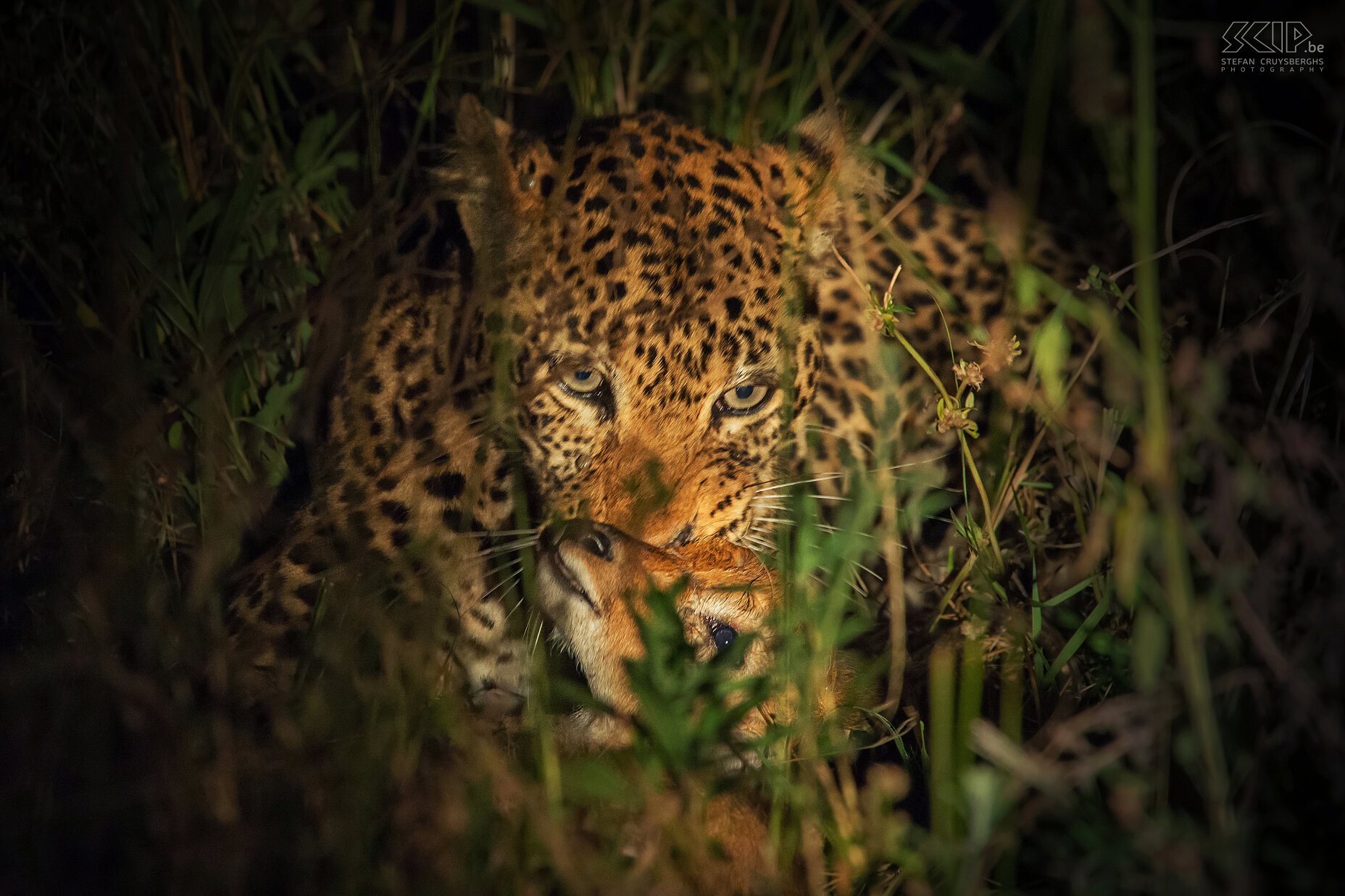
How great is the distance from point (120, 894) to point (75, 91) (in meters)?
2.69

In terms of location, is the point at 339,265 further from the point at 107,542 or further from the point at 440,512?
the point at 107,542

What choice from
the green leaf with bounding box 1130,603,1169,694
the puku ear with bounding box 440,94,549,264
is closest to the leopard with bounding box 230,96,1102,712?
the puku ear with bounding box 440,94,549,264

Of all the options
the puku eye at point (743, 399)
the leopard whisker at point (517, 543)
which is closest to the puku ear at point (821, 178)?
the puku eye at point (743, 399)

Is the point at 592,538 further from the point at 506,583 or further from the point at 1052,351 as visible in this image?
the point at 1052,351

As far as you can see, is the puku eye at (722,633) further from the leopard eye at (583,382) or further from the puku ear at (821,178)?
the puku ear at (821,178)

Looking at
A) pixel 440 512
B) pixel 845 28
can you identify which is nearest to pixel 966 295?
pixel 845 28

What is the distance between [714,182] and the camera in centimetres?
306

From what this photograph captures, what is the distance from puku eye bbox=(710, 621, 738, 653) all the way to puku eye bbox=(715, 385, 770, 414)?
0.86 m

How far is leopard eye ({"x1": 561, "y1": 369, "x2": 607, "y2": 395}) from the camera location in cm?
290

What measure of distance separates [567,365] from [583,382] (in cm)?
12

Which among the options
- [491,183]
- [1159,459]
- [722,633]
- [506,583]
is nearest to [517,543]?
[506,583]

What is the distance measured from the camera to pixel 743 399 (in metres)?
3.17

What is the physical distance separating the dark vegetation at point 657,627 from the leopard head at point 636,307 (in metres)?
0.34

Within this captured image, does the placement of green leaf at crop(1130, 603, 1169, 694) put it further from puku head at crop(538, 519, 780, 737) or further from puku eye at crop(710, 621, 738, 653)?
puku eye at crop(710, 621, 738, 653)
